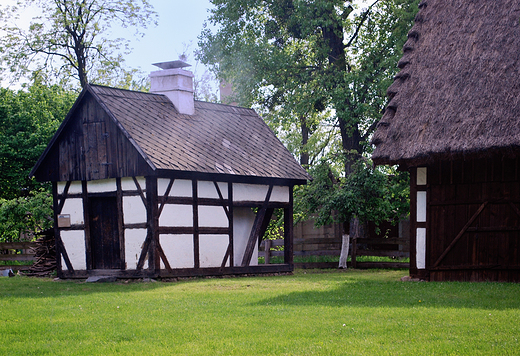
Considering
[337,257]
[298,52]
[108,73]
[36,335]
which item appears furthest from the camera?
[108,73]

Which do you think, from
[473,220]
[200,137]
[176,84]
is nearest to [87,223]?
[200,137]

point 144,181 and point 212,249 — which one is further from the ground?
point 144,181

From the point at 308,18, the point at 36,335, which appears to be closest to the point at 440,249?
the point at 36,335

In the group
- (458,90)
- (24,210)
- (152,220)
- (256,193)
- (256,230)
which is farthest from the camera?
(24,210)

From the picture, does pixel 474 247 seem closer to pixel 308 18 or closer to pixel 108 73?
pixel 308 18

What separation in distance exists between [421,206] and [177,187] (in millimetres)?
6163

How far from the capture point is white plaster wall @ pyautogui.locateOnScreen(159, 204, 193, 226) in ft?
54.2

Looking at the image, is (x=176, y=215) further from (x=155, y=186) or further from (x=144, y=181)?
(x=144, y=181)

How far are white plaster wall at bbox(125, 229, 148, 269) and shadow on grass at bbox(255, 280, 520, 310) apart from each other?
212 inches

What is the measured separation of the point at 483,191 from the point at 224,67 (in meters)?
15.3

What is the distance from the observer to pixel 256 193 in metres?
19.2

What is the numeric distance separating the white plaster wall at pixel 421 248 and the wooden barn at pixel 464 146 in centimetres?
3

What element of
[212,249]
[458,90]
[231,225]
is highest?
[458,90]

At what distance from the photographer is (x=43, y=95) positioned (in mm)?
32094
